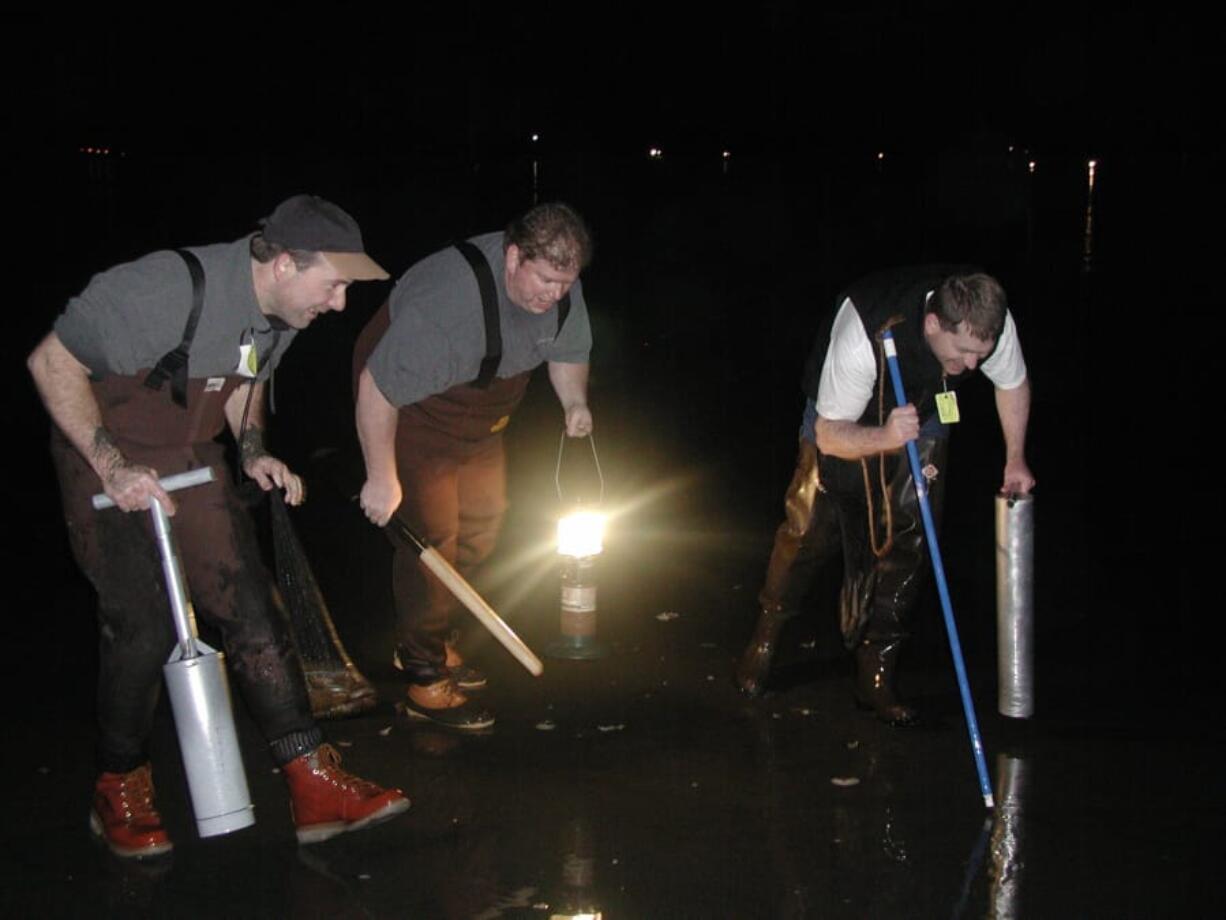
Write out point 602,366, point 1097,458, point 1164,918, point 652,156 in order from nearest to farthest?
point 1164,918 < point 1097,458 < point 602,366 < point 652,156

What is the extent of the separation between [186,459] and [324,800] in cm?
106

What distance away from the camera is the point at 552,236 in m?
4.52

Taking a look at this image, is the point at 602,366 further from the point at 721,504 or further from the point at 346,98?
the point at 346,98

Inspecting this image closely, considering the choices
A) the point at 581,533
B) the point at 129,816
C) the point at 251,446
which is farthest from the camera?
the point at 581,533

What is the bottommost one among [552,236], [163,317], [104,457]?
[104,457]

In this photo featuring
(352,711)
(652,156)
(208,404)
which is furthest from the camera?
(652,156)

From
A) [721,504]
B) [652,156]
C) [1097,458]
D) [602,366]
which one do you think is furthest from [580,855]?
[652,156]

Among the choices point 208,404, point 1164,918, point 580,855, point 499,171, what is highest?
point 499,171

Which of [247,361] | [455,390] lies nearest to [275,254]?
[247,361]

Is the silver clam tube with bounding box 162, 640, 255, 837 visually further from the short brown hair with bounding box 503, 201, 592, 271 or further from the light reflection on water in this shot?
the light reflection on water

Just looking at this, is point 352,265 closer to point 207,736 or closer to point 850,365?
point 207,736

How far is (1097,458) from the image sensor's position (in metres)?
9.92

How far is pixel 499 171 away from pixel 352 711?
130 feet

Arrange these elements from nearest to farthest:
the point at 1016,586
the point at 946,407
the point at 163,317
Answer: the point at 163,317, the point at 946,407, the point at 1016,586
